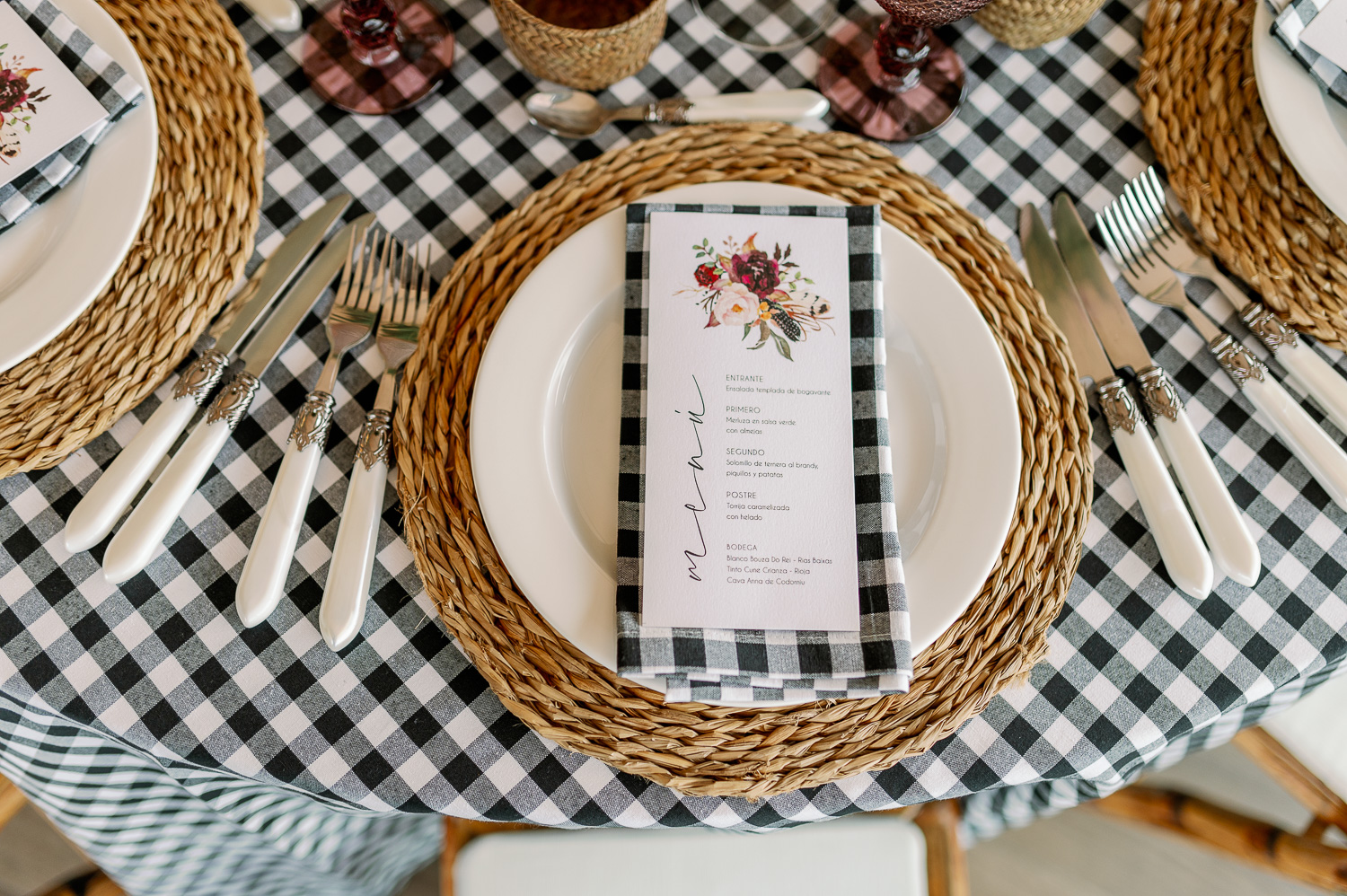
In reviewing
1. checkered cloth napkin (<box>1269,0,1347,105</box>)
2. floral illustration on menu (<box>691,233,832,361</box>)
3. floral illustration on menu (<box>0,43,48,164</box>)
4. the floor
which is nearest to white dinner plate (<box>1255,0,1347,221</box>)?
checkered cloth napkin (<box>1269,0,1347,105</box>)

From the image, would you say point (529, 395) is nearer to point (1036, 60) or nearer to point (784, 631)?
point (784, 631)

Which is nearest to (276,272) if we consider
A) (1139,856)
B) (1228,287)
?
(1228,287)

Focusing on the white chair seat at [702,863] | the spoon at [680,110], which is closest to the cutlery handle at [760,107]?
the spoon at [680,110]

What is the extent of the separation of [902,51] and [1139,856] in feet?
4.66

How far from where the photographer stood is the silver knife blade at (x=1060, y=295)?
61cm

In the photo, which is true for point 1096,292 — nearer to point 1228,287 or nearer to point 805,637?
point 1228,287

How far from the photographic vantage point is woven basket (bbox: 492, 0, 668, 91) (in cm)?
58

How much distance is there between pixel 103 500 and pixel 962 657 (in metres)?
0.60

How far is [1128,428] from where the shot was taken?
0.59m

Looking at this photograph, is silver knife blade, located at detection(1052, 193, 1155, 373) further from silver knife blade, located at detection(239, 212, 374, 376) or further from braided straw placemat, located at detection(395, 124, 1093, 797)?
silver knife blade, located at detection(239, 212, 374, 376)

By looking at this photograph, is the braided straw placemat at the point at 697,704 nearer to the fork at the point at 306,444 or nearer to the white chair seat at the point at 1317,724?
the fork at the point at 306,444

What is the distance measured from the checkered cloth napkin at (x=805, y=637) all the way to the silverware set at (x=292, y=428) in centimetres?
19

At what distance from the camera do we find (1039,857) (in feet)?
4.51

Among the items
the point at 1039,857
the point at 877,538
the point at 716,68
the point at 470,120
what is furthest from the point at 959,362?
the point at 1039,857
